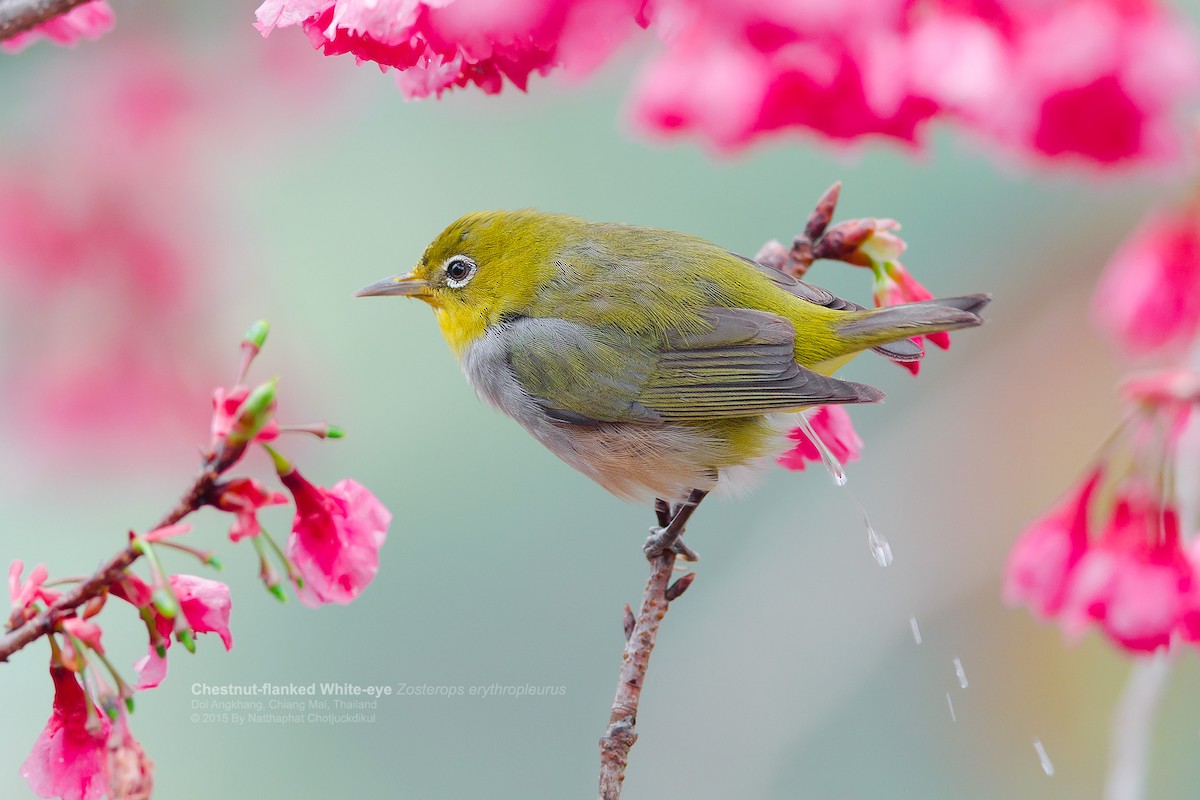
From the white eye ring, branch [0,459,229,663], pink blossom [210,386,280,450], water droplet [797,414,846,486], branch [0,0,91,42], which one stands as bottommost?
branch [0,459,229,663]

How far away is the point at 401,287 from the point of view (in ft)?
3.56

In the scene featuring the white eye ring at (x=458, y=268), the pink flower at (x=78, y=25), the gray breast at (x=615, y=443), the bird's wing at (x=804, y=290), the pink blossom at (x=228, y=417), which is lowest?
the pink blossom at (x=228, y=417)

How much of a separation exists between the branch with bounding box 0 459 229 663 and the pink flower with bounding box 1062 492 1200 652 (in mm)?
631

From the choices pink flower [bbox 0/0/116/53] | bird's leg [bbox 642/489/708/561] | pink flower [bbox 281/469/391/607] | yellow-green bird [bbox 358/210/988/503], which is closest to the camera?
pink flower [bbox 281/469/391/607]

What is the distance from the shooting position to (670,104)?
3.12ft

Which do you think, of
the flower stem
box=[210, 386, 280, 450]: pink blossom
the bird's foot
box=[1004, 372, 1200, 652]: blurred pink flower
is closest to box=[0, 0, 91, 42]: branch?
box=[210, 386, 280, 450]: pink blossom

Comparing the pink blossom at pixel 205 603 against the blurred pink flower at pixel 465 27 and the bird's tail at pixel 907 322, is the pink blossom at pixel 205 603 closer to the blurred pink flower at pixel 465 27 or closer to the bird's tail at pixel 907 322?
the blurred pink flower at pixel 465 27

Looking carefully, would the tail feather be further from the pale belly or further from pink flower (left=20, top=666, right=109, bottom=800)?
pink flower (left=20, top=666, right=109, bottom=800)

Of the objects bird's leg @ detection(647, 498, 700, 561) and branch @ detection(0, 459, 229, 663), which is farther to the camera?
bird's leg @ detection(647, 498, 700, 561)

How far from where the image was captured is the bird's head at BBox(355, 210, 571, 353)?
3.57 ft

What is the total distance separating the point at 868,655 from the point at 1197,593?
2.76 ft

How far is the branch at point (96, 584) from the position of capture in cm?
52

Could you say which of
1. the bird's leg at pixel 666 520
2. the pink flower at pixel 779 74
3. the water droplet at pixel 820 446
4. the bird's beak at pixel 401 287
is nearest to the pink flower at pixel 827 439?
the water droplet at pixel 820 446

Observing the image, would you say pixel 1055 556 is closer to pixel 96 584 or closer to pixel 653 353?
pixel 653 353
